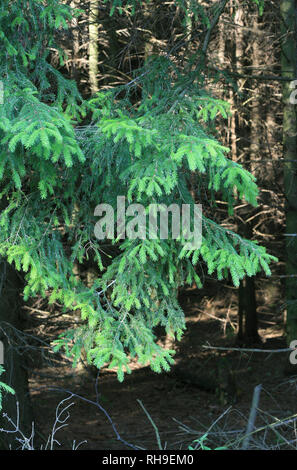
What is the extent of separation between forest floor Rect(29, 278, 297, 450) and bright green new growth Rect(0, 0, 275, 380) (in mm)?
3921

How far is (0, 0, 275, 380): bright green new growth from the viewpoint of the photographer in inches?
174

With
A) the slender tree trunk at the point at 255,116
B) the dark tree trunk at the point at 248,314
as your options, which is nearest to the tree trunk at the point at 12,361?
the slender tree trunk at the point at 255,116

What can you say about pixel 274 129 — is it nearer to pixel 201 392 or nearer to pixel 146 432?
pixel 201 392

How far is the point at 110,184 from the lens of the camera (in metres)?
5.27

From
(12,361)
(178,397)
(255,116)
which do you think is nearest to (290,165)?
(255,116)

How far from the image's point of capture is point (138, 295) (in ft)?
16.6

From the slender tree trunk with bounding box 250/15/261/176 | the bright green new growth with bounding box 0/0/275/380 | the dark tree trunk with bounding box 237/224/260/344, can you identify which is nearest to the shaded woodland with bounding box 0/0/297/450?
the bright green new growth with bounding box 0/0/275/380

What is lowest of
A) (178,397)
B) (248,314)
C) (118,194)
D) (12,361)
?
(178,397)

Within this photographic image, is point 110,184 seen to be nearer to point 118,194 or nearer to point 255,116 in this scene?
point 118,194

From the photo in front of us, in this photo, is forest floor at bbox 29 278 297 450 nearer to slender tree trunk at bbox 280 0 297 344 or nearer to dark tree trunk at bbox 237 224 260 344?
dark tree trunk at bbox 237 224 260 344

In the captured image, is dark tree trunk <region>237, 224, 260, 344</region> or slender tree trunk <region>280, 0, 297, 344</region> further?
dark tree trunk <region>237, 224, 260, 344</region>

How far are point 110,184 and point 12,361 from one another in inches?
139

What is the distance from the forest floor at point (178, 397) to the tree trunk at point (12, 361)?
100 cm

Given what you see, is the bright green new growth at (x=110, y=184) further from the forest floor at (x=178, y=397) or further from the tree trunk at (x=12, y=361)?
the forest floor at (x=178, y=397)
